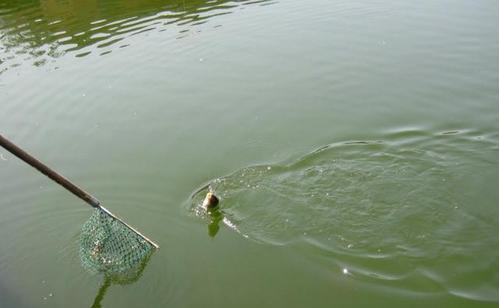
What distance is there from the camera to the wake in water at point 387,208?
5465 mm

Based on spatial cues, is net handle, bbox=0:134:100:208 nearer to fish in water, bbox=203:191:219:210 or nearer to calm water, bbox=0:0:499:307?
calm water, bbox=0:0:499:307

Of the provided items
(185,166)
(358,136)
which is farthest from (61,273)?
(358,136)

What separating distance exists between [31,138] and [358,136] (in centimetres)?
605

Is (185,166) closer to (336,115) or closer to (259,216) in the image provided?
(259,216)

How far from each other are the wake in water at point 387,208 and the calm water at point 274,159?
0.07 ft

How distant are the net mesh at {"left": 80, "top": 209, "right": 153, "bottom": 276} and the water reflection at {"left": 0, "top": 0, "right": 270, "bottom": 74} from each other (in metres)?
8.07

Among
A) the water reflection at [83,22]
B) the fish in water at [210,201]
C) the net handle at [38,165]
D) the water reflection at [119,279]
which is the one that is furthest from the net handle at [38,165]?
the water reflection at [83,22]

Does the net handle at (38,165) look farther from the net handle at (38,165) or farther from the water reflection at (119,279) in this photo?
the water reflection at (119,279)

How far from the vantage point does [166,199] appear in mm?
7035

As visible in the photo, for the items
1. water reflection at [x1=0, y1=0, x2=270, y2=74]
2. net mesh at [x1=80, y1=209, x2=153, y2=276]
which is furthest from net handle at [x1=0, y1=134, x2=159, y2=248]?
A: water reflection at [x1=0, y1=0, x2=270, y2=74]

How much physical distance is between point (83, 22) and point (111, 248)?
1185 centimetres

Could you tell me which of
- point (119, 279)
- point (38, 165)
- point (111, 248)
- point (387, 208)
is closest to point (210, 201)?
point (111, 248)

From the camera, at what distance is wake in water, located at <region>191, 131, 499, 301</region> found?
17.9 ft

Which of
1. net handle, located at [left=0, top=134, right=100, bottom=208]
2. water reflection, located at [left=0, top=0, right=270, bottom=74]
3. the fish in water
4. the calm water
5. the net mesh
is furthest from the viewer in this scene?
water reflection, located at [left=0, top=0, right=270, bottom=74]
